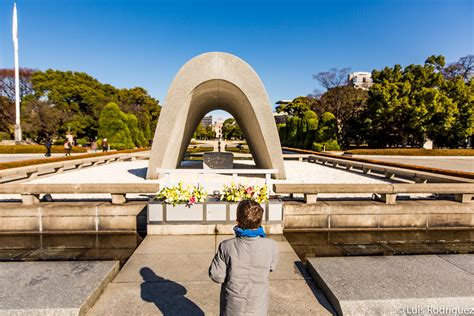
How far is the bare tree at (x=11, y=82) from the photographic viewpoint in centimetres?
4800

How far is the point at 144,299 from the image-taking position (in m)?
3.28

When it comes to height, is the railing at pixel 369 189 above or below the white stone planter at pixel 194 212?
above

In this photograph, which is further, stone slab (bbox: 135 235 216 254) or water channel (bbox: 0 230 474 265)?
water channel (bbox: 0 230 474 265)

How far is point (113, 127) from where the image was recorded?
34312 millimetres

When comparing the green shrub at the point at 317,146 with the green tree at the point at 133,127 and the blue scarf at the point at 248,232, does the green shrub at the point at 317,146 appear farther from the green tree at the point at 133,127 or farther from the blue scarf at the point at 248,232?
the blue scarf at the point at 248,232

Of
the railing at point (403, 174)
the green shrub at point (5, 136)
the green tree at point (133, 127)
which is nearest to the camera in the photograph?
the railing at point (403, 174)

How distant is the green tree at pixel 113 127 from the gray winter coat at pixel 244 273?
1396 inches

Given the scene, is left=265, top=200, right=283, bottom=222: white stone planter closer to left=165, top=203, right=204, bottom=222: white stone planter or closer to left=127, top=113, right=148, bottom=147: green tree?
left=165, top=203, right=204, bottom=222: white stone planter

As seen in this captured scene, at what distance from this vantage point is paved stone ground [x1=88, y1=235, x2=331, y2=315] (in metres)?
3.08

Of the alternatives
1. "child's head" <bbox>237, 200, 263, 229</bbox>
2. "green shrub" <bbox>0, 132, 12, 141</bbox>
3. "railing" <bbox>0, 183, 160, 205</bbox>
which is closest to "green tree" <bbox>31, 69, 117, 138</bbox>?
"green shrub" <bbox>0, 132, 12, 141</bbox>

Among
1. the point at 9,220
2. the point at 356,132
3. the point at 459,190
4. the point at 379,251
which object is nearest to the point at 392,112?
the point at 356,132

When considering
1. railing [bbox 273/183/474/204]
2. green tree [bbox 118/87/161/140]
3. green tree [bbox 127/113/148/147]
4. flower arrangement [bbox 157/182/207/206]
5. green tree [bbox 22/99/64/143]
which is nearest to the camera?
flower arrangement [bbox 157/182/207/206]

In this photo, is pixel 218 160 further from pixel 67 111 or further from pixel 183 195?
pixel 67 111

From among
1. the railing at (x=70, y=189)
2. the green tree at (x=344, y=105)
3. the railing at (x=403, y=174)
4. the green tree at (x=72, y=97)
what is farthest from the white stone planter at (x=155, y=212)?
the green tree at (x=72, y=97)
